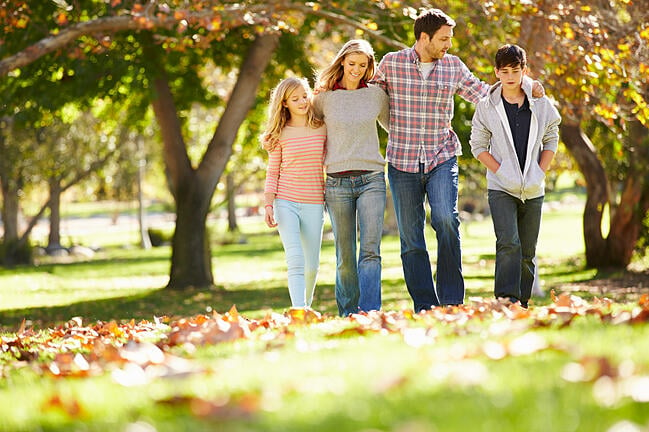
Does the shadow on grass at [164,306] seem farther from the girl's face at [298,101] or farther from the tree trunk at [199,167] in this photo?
the girl's face at [298,101]

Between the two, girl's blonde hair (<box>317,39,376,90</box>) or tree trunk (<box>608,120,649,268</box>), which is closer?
girl's blonde hair (<box>317,39,376,90</box>)

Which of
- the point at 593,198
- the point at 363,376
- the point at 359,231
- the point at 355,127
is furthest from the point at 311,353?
the point at 593,198

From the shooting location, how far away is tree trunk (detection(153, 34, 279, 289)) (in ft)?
58.2

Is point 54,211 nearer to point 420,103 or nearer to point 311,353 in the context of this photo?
point 420,103

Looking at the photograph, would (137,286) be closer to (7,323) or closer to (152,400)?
(7,323)

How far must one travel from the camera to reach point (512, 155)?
22.9ft

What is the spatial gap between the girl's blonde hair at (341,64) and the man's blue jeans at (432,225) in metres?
0.83

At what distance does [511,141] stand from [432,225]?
878 millimetres

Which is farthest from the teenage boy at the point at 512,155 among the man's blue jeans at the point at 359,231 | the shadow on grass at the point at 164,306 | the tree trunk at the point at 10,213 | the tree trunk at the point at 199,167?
the tree trunk at the point at 10,213

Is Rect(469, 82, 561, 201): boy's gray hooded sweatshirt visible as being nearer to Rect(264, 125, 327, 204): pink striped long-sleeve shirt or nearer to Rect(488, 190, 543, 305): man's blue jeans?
Rect(488, 190, 543, 305): man's blue jeans

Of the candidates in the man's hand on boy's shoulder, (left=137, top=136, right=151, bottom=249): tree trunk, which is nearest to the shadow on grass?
the man's hand on boy's shoulder

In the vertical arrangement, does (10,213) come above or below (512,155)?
below

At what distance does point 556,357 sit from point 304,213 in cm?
405

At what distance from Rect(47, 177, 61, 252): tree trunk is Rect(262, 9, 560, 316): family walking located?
28.5 meters
